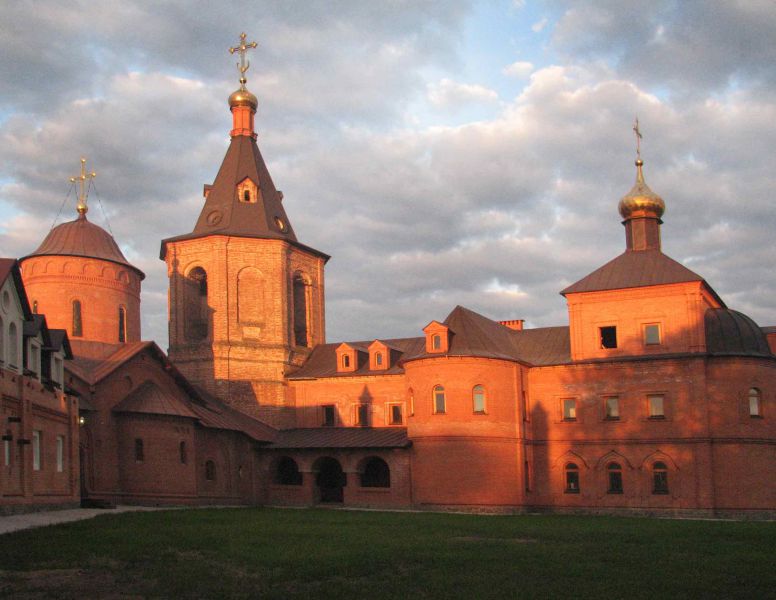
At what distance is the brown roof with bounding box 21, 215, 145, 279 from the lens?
42062mm

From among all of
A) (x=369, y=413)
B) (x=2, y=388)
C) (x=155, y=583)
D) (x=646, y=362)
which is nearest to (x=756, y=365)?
(x=646, y=362)

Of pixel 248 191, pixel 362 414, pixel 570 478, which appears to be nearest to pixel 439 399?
pixel 570 478

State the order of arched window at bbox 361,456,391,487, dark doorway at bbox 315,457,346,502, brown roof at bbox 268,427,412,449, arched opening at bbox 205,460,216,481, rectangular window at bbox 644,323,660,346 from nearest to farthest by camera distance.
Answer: rectangular window at bbox 644,323,660,346 < arched opening at bbox 205,460,216,481 < brown roof at bbox 268,427,412,449 < arched window at bbox 361,456,391,487 < dark doorway at bbox 315,457,346,502

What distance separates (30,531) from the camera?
19.4 meters

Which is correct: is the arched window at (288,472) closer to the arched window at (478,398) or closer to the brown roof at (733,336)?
the arched window at (478,398)

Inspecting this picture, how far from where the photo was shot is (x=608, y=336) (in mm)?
40875

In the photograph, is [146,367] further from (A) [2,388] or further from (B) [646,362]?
(B) [646,362]

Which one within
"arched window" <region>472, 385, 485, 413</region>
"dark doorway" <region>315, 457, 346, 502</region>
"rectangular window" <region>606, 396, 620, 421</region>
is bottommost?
"dark doorway" <region>315, 457, 346, 502</region>

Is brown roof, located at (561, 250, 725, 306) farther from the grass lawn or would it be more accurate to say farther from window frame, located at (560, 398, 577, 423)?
the grass lawn

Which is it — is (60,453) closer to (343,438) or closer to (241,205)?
(343,438)

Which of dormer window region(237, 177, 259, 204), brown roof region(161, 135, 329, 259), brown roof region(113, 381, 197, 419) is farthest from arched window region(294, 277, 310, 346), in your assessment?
brown roof region(113, 381, 197, 419)

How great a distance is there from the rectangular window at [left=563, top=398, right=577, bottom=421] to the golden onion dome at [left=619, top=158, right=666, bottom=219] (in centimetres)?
897

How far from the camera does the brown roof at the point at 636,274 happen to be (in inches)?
1566

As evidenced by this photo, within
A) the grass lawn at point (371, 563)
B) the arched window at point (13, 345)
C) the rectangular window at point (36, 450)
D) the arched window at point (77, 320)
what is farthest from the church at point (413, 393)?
the grass lawn at point (371, 563)
